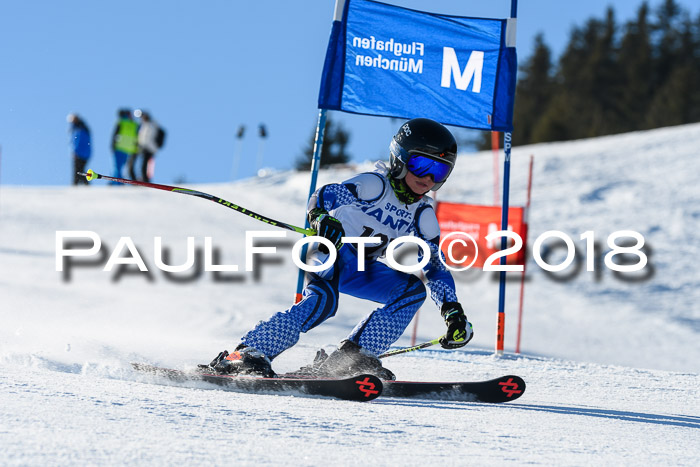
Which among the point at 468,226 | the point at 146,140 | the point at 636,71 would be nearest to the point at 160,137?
the point at 146,140

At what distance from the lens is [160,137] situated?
626 inches

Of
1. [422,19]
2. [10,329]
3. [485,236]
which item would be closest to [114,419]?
[10,329]

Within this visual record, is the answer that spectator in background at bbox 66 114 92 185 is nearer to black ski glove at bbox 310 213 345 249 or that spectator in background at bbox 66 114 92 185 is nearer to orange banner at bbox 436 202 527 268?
orange banner at bbox 436 202 527 268

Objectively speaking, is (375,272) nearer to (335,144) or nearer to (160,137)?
(160,137)

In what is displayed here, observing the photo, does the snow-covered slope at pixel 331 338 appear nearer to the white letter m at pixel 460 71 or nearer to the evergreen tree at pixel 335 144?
the white letter m at pixel 460 71

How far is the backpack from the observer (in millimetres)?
15797

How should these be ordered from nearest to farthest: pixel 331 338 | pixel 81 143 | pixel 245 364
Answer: pixel 245 364, pixel 331 338, pixel 81 143

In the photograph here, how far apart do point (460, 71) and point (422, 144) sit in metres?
2.09

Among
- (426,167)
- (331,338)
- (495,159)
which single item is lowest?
(331,338)

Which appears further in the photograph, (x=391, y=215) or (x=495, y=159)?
(x=495, y=159)

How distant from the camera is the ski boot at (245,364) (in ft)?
→ 11.1

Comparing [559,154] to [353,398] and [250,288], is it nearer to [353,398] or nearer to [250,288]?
[250,288]

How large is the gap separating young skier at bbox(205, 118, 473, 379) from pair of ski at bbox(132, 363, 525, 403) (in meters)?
0.12

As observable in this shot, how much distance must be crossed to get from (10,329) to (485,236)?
423cm
